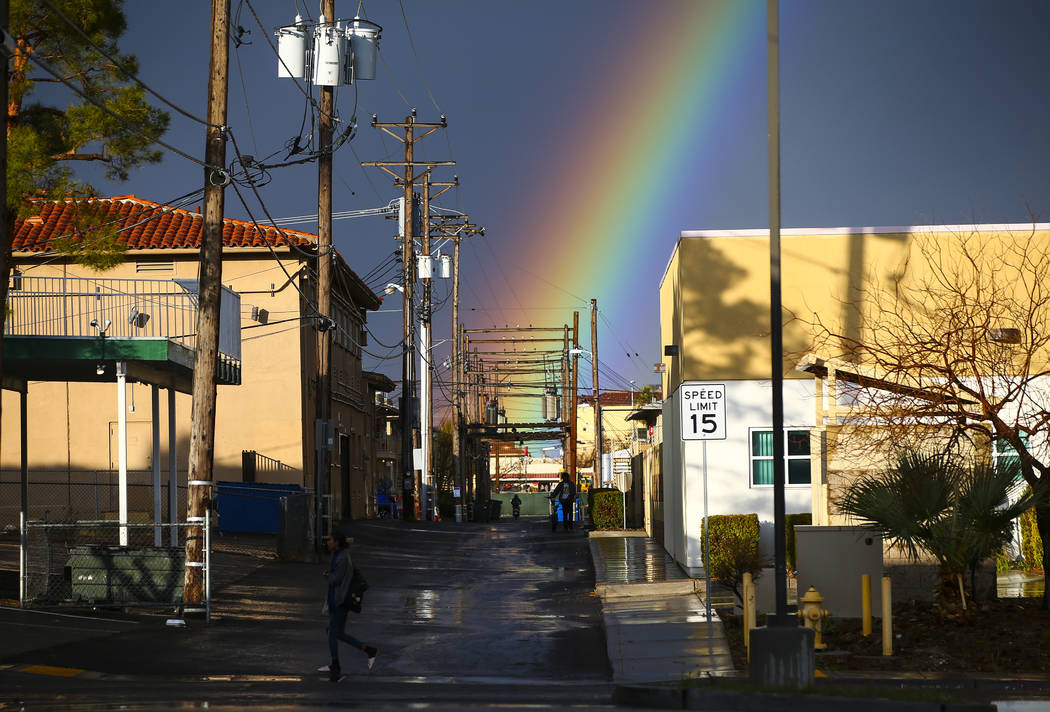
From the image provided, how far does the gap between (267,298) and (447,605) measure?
70.1 feet

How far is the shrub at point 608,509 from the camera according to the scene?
3859cm

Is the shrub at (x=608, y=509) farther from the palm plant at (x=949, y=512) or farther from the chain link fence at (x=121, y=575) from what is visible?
the palm plant at (x=949, y=512)

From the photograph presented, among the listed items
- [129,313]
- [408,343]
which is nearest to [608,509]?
[408,343]

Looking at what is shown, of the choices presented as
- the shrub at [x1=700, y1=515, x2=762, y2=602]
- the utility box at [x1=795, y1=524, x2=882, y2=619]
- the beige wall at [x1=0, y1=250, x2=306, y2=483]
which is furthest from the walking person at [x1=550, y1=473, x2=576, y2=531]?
the utility box at [x1=795, y1=524, x2=882, y2=619]

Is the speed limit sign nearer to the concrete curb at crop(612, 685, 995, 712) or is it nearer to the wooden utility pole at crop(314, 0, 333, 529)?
the concrete curb at crop(612, 685, 995, 712)

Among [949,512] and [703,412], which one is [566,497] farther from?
[949,512]

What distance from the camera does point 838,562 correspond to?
624 inches

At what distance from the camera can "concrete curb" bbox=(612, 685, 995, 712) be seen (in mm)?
10062

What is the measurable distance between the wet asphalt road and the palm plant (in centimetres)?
381

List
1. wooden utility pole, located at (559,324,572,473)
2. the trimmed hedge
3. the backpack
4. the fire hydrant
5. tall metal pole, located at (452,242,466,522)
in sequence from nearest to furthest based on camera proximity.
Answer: the backpack
the fire hydrant
the trimmed hedge
tall metal pole, located at (452,242,466,522)
wooden utility pole, located at (559,324,572,473)

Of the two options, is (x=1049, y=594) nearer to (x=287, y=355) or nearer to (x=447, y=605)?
(x=447, y=605)

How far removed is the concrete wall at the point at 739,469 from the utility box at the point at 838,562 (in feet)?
20.2

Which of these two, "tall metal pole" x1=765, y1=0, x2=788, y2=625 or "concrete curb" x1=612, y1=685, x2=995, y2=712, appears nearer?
"concrete curb" x1=612, y1=685, x2=995, y2=712

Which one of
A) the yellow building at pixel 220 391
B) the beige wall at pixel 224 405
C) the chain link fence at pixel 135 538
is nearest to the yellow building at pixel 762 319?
the chain link fence at pixel 135 538
